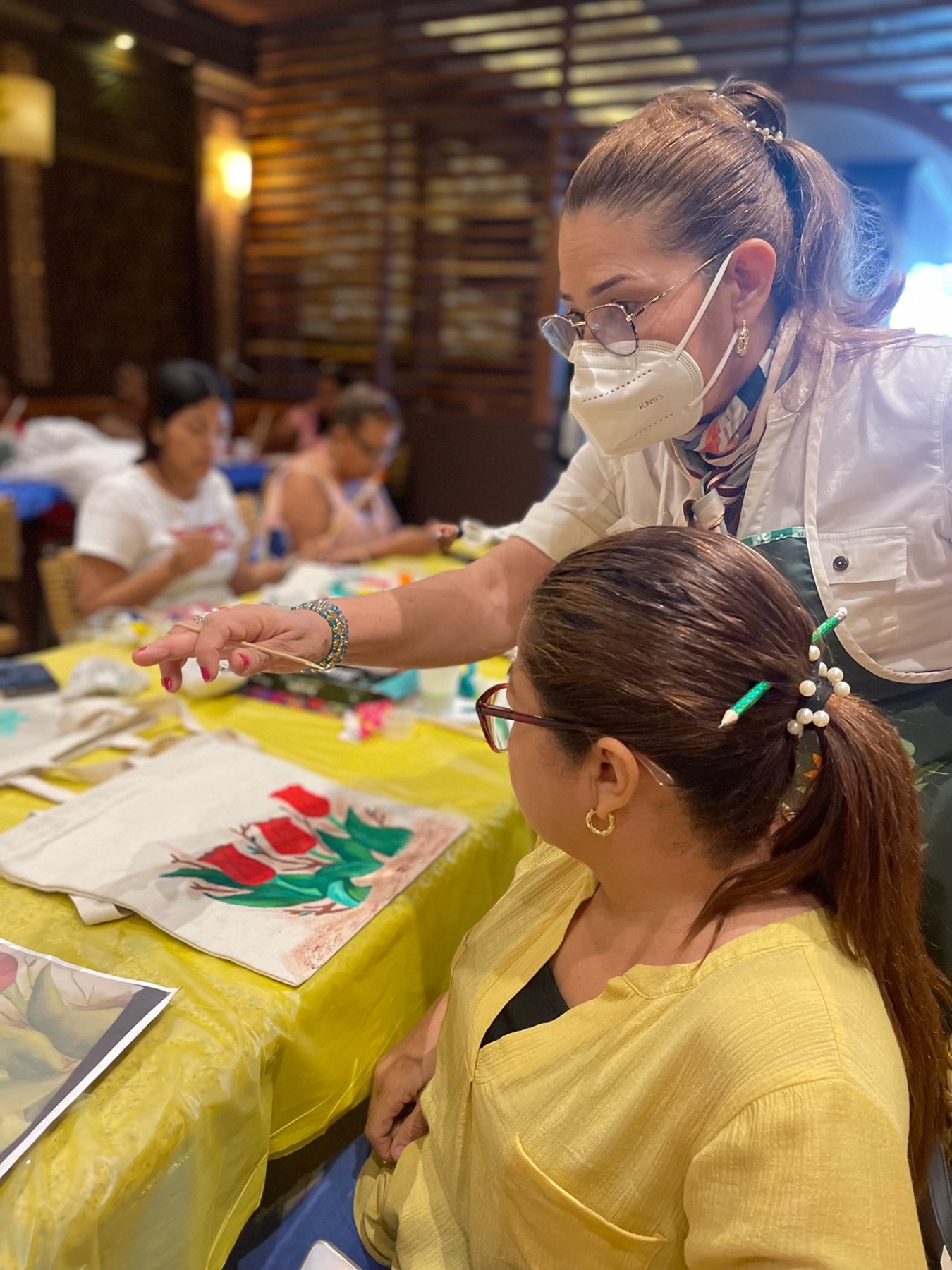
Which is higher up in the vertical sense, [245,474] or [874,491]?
[874,491]

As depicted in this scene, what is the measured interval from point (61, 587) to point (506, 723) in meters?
1.92

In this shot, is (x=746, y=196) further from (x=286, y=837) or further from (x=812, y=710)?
(x=286, y=837)

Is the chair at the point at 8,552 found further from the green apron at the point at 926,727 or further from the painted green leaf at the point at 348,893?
the green apron at the point at 926,727

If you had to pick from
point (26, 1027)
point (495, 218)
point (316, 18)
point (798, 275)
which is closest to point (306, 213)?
point (316, 18)

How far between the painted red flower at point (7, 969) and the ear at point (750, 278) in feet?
3.46

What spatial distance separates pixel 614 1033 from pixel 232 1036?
0.38m

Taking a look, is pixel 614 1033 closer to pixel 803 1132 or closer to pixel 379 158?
pixel 803 1132

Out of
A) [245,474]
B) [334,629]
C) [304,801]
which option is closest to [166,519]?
[304,801]

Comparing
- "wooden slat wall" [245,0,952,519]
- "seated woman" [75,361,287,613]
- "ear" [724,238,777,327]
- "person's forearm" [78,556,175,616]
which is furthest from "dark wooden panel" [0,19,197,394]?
"ear" [724,238,777,327]

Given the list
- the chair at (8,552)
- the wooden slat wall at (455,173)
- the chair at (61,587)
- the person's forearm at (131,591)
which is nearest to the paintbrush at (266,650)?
the person's forearm at (131,591)

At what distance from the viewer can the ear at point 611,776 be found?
2.54 feet

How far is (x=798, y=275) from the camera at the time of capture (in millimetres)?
1034

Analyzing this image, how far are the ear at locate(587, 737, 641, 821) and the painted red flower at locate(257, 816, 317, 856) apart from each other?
52 cm

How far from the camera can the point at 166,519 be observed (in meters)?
2.66
